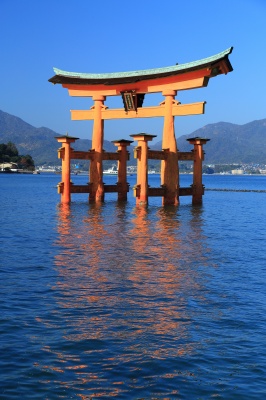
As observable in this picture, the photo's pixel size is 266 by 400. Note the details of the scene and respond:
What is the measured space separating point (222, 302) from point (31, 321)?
159 inches

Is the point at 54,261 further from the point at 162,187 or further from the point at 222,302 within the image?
the point at 162,187

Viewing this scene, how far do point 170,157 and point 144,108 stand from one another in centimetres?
339

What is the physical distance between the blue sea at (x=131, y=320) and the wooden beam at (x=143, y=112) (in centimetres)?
1359

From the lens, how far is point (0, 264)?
1599 cm

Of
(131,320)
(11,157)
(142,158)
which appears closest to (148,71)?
(142,158)

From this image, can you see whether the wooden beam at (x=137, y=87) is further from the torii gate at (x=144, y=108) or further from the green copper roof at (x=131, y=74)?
the green copper roof at (x=131, y=74)

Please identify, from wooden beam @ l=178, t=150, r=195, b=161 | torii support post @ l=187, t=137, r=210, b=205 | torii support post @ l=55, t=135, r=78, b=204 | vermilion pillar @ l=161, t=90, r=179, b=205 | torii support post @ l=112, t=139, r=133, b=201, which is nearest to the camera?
vermilion pillar @ l=161, t=90, r=179, b=205

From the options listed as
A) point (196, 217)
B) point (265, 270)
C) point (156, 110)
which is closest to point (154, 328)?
point (265, 270)

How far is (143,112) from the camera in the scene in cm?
3647

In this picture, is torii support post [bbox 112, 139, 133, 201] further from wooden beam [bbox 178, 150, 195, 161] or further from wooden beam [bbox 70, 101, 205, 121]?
wooden beam [bbox 178, 150, 195, 161]

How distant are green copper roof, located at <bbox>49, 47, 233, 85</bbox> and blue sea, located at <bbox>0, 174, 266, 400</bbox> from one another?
13806mm

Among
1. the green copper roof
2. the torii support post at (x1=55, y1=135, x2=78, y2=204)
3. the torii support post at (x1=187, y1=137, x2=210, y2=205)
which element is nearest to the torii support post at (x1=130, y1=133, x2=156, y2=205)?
the green copper roof

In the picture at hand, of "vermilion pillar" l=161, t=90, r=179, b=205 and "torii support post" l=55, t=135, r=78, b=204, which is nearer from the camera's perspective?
"vermilion pillar" l=161, t=90, r=179, b=205

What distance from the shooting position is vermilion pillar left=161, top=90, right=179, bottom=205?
35.0m
